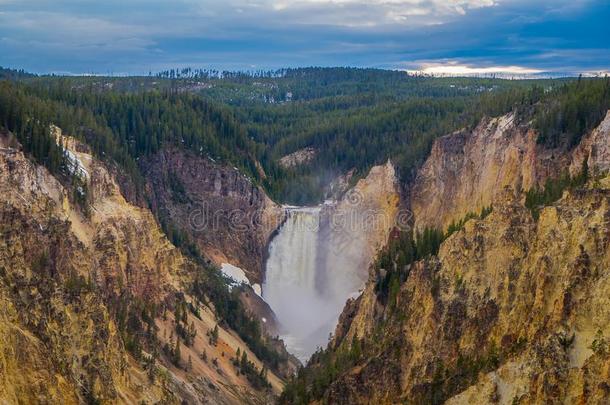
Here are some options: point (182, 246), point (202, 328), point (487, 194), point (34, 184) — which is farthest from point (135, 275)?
point (487, 194)

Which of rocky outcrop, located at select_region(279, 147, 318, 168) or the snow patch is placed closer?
the snow patch

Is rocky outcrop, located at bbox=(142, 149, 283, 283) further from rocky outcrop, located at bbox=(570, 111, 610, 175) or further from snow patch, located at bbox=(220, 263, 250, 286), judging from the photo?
rocky outcrop, located at bbox=(570, 111, 610, 175)

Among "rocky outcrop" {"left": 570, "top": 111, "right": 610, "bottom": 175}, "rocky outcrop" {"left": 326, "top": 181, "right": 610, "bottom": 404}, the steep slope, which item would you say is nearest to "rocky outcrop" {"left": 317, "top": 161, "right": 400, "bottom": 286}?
the steep slope

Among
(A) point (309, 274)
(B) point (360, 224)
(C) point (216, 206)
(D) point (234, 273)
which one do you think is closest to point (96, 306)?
(D) point (234, 273)

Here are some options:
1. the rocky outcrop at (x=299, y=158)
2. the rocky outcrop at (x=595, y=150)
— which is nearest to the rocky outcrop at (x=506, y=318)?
the rocky outcrop at (x=595, y=150)

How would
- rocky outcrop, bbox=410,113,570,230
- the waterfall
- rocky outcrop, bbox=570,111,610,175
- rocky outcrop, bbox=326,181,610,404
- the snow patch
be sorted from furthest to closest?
1. the snow patch
2. the waterfall
3. rocky outcrop, bbox=410,113,570,230
4. rocky outcrop, bbox=570,111,610,175
5. rocky outcrop, bbox=326,181,610,404

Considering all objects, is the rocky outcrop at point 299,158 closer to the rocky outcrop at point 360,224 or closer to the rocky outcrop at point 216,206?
the rocky outcrop at point 216,206

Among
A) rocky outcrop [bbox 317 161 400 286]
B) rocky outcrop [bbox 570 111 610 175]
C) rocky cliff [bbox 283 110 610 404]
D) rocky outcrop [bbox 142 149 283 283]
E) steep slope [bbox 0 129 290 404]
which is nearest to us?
rocky cliff [bbox 283 110 610 404]
